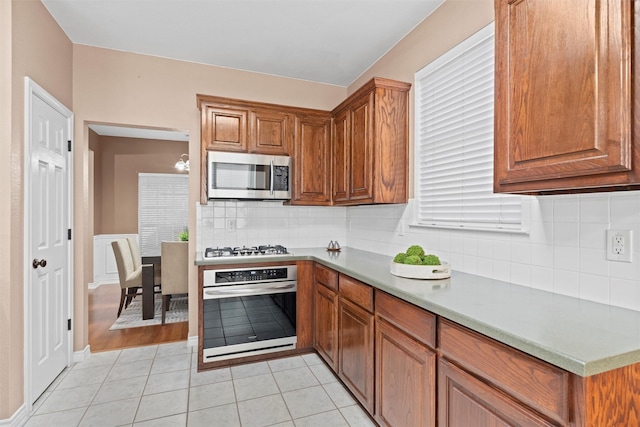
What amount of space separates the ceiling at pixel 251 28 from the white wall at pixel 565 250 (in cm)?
165

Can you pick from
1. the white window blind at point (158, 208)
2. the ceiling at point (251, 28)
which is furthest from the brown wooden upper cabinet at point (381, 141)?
the white window blind at point (158, 208)

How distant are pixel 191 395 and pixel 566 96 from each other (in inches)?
108

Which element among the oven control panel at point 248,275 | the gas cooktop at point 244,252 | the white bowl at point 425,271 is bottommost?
the oven control panel at point 248,275

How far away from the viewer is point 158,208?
638 cm

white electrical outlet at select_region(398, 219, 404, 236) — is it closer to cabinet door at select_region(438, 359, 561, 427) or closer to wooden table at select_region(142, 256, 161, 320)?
cabinet door at select_region(438, 359, 561, 427)

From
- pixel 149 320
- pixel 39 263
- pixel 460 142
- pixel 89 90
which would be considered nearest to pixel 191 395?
pixel 39 263

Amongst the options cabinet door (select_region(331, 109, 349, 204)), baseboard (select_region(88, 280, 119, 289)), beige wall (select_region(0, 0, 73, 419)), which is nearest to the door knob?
beige wall (select_region(0, 0, 73, 419))

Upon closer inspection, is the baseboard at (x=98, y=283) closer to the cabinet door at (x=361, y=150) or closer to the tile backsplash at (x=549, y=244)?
the tile backsplash at (x=549, y=244)

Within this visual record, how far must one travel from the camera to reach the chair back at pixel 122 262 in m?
4.08

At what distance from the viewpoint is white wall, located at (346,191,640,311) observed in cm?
135

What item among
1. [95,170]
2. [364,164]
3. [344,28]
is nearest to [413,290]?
[364,164]

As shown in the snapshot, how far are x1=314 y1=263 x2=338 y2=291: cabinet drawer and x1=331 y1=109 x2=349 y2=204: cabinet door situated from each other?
685 mm

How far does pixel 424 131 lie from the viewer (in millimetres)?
2572

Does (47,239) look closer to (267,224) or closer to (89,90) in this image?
(89,90)
